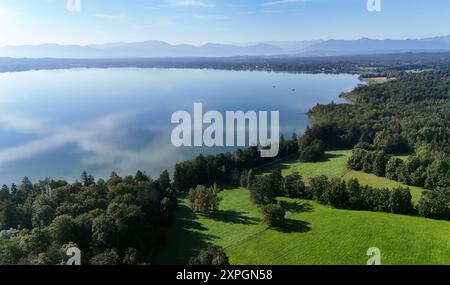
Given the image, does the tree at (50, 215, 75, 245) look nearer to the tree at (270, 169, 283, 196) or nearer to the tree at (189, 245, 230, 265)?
the tree at (189, 245, 230, 265)

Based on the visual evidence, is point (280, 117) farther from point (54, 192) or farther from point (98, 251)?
point (98, 251)

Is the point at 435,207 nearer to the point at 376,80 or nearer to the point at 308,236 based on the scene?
the point at 308,236

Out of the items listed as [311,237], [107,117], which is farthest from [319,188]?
[107,117]

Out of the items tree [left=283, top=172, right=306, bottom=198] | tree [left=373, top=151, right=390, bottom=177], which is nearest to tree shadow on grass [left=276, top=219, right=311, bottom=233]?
tree [left=283, top=172, right=306, bottom=198]

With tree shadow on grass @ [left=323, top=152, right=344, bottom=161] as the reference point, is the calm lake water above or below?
above
